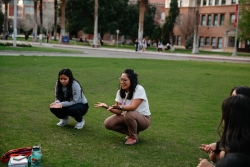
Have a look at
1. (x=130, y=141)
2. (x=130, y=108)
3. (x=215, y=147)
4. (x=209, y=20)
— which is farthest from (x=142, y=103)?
(x=209, y=20)

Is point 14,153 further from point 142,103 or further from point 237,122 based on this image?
point 237,122

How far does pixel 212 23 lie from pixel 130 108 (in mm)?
62327

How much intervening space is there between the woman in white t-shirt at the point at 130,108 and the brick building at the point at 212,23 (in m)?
54.6

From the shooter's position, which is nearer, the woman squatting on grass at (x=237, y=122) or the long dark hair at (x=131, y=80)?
the woman squatting on grass at (x=237, y=122)

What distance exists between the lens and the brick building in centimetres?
6128

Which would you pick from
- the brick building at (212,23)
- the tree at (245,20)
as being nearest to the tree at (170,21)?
the brick building at (212,23)

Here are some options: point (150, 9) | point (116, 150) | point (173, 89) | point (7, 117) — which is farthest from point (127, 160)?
point (150, 9)

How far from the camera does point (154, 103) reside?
1055 cm

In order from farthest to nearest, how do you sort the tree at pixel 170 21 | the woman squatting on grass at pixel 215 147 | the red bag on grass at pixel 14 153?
the tree at pixel 170 21
the red bag on grass at pixel 14 153
the woman squatting on grass at pixel 215 147

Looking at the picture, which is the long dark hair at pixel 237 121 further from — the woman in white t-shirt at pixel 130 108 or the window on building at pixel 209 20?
the window on building at pixel 209 20

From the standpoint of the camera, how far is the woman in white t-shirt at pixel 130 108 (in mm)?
6129

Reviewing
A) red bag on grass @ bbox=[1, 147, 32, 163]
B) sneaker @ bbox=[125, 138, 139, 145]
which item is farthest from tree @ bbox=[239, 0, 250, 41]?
red bag on grass @ bbox=[1, 147, 32, 163]

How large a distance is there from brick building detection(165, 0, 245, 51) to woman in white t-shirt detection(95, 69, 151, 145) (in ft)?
179

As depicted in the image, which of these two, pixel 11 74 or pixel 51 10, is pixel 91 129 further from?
pixel 51 10
